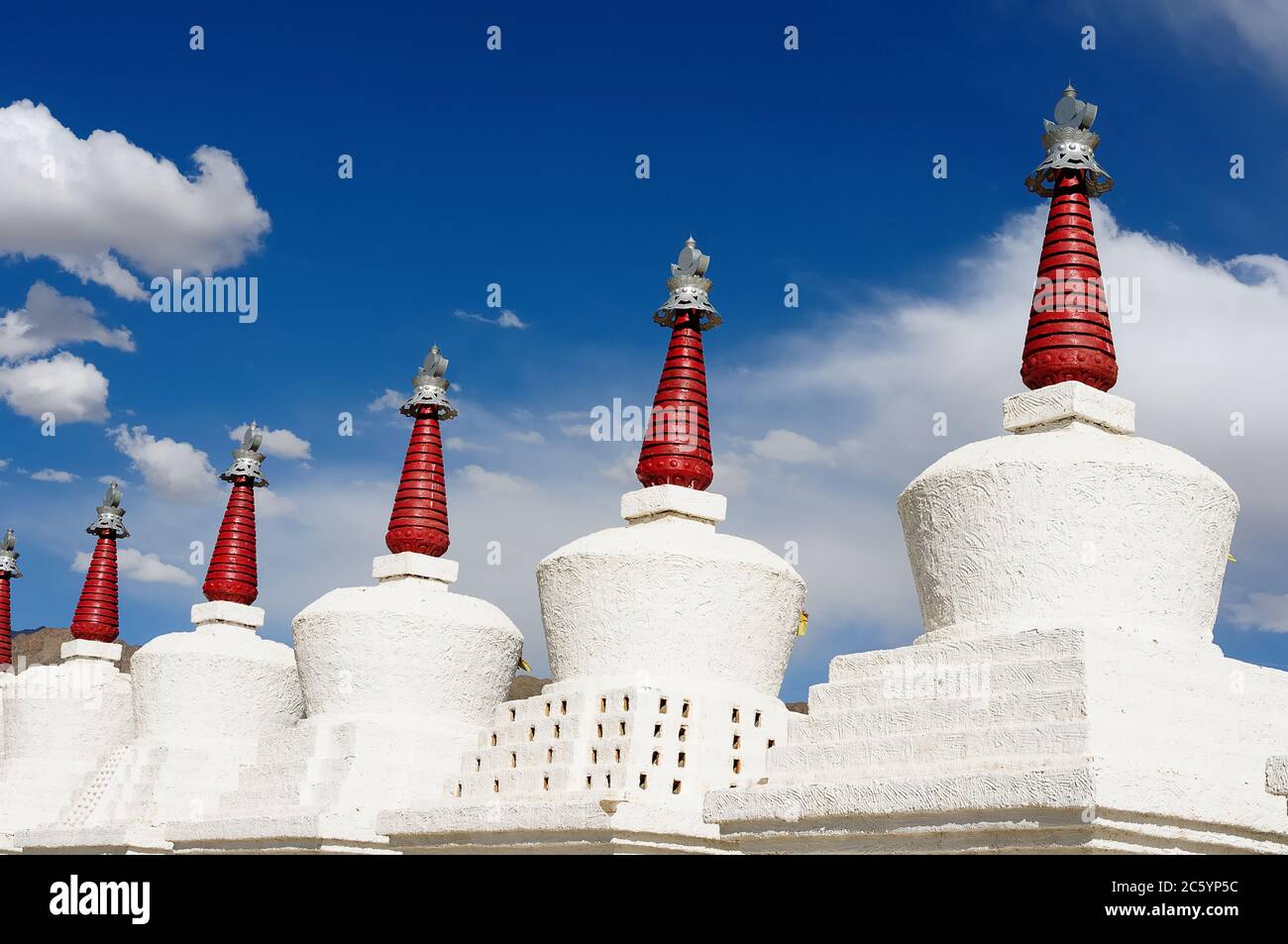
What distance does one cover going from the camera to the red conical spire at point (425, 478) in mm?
16984

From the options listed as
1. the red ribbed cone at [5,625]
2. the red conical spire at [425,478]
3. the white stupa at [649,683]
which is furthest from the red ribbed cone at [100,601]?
the white stupa at [649,683]

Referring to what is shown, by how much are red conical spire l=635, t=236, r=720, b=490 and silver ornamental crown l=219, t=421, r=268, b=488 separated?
28.3ft

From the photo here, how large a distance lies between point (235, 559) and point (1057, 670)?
14.0 m

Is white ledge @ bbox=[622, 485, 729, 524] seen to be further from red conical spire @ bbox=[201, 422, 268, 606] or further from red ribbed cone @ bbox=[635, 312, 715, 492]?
red conical spire @ bbox=[201, 422, 268, 606]

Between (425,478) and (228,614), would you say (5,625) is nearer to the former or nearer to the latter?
(228,614)

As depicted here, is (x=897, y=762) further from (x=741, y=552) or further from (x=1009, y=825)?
(x=741, y=552)

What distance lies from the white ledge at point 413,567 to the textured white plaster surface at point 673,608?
2945mm

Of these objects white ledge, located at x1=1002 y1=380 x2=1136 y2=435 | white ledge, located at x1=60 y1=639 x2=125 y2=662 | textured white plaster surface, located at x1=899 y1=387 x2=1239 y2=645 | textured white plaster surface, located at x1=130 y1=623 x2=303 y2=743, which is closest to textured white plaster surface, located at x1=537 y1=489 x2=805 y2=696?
textured white plaster surface, located at x1=899 y1=387 x2=1239 y2=645

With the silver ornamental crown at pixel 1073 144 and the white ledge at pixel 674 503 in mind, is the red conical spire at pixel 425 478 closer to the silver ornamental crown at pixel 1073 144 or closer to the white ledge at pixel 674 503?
the white ledge at pixel 674 503

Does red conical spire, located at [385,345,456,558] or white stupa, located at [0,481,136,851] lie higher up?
red conical spire, located at [385,345,456,558]

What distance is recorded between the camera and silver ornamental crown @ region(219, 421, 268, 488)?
2109 centimetres

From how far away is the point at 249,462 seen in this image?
21.2 meters

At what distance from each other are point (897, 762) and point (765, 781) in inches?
58.0

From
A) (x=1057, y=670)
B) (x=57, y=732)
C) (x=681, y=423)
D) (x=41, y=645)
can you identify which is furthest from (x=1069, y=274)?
(x=41, y=645)
